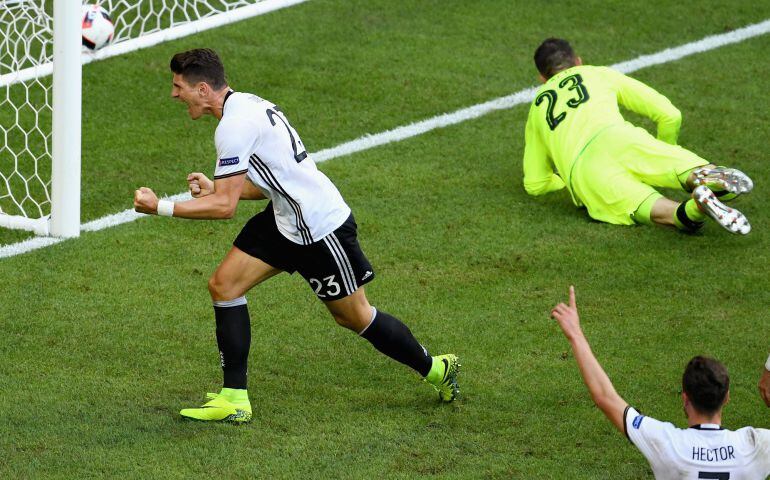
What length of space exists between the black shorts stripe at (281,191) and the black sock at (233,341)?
434 millimetres

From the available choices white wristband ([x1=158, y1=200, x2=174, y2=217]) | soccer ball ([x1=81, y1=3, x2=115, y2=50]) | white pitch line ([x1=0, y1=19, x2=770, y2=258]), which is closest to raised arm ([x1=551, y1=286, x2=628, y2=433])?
white wristband ([x1=158, y1=200, x2=174, y2=217])

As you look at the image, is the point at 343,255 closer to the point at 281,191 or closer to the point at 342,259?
the point at 342,259

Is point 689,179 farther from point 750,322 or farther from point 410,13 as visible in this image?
point 410,13

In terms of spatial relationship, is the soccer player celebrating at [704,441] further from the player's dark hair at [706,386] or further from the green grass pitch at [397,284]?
the green grass pitch at [397,284]

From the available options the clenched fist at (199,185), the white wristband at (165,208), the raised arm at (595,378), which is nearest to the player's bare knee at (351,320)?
the clenched fist at (199,185)

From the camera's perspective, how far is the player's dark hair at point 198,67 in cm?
570

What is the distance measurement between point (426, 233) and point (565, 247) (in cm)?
85

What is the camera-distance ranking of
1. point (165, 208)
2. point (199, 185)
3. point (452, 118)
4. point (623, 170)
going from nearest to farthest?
point (165, 208)
point (199, 185)
point (623, 170)
point (452, 118)

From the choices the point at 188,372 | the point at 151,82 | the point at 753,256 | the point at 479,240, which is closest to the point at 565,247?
the point at 479,240

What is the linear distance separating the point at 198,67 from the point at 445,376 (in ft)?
5.82

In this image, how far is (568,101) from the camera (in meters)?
8.77

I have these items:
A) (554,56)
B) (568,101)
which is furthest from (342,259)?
(554,56)

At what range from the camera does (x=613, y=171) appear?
8.46 metres

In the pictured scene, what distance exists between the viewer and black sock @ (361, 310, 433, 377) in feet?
19.9
